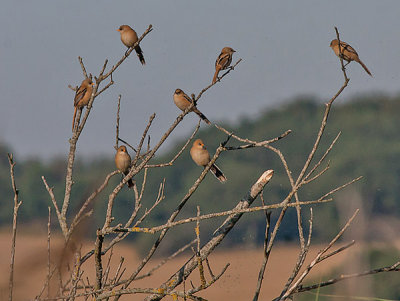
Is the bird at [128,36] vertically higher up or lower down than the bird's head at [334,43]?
higher up

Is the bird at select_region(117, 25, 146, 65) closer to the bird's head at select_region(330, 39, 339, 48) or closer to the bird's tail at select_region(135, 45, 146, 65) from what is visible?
the bird's tail at select_region(135, 45, 146, 65)

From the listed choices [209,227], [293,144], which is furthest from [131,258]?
[293,144]

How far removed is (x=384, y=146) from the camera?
4234 centimetres

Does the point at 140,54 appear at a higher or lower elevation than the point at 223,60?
higher

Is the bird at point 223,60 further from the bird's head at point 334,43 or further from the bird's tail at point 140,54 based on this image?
the bird's head at point 334,43

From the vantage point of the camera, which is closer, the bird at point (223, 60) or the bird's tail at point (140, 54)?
the bird at point (223, 60)

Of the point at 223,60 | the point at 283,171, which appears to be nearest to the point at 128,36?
the point at 223,60

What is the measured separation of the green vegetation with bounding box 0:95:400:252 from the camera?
33.4 m

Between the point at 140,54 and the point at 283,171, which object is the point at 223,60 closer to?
the point at 140,54

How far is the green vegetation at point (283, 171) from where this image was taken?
110ft

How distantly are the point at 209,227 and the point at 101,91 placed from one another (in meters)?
27.8

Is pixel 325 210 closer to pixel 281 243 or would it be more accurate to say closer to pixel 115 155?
pixel 281 243

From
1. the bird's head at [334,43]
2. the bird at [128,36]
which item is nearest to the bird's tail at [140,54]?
the bird at [128,36]

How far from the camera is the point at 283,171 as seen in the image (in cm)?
3753
